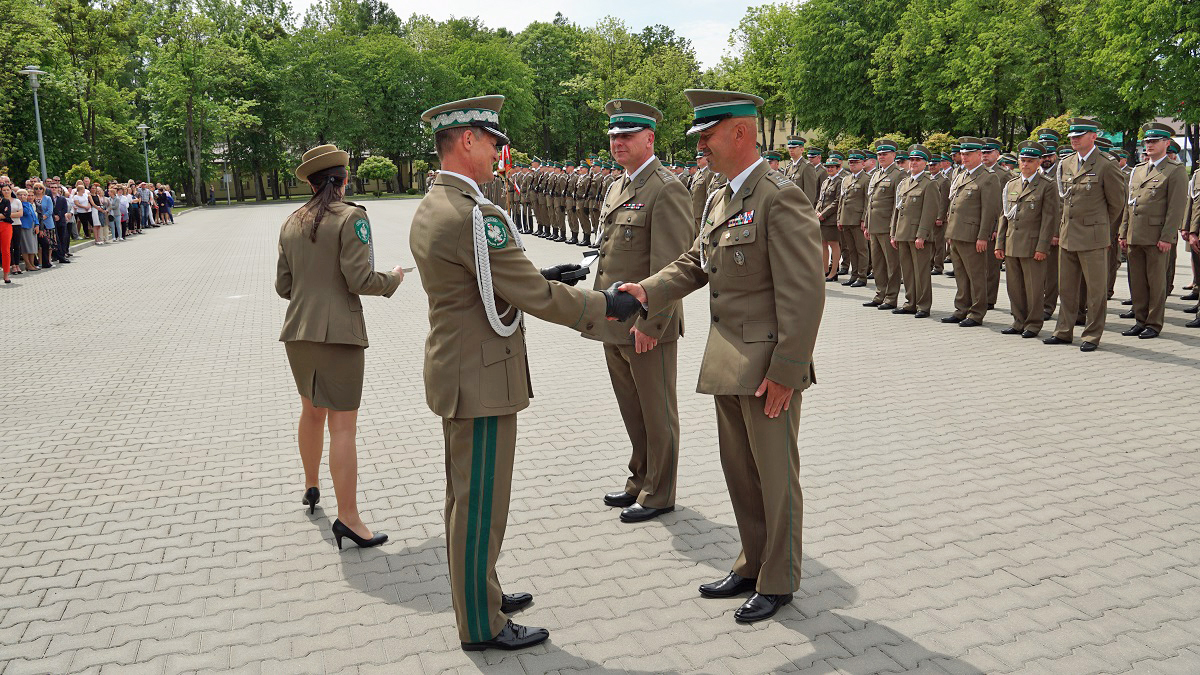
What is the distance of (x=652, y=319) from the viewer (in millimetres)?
4941

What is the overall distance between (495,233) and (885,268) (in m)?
10.7

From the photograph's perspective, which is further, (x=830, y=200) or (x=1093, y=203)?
(x=830, y=200)

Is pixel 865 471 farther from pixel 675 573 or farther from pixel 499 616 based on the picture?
pixel 499 616

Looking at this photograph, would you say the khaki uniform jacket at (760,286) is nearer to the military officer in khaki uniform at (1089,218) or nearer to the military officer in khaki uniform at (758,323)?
the military officer in khaki uniform at (758,323)

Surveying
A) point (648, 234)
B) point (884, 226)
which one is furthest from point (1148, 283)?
point (648, 234)

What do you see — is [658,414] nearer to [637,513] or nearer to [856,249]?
[637,513]

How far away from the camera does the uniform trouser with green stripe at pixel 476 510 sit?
11.9ft

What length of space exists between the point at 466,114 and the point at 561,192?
65.5 feet

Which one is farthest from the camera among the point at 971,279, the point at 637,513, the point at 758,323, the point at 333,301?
the point at 971,279

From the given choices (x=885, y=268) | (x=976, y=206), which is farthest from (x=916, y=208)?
(x=885, y=268)

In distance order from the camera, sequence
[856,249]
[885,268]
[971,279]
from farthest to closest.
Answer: [856,249], [885,268], [971,279]

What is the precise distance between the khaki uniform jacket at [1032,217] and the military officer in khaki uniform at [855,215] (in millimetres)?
3853

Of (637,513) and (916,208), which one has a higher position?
(916,208)

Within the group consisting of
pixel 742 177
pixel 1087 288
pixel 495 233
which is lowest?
pixel 1087 288
